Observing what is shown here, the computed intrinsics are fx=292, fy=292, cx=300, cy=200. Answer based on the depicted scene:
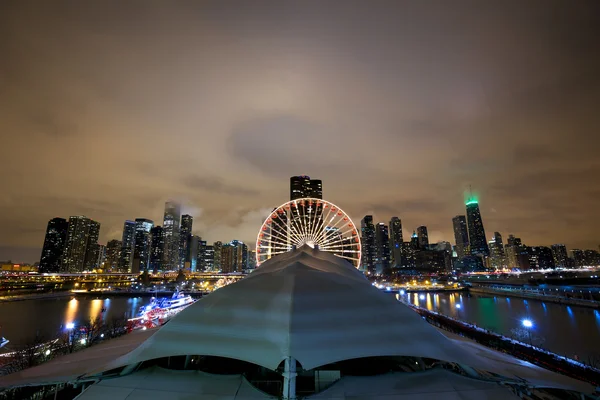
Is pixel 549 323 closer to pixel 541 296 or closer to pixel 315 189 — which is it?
pixel 541 296

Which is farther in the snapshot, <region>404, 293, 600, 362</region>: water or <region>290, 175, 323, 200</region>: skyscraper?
<region>290, 175, 323, 200</region>: skyscraper

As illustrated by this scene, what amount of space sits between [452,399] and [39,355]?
1285 inches

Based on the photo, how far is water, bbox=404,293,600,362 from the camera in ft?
110

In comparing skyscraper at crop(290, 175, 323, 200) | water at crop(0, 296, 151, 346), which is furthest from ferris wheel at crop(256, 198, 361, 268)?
skyscraper at crop(290, 175, 323, 200)

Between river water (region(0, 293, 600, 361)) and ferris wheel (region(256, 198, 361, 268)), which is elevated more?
ferris wheel (region(256, 198, 361, 268))

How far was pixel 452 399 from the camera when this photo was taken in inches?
372

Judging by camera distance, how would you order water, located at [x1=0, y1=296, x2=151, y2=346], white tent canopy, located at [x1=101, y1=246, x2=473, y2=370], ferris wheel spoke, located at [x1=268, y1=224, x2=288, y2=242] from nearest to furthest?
1. white tent canopy, located at [x1=101, y1=246, x2=473, y2=370]
2. water, located at [x1=0, y1=296, x2=151, y2=346]
3. ferris wheel spoke, located at [x1=268, y1=224, x2=288, y2=242]

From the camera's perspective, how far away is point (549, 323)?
4672 cm

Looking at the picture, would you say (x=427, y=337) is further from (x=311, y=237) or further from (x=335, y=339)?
(x=311, y=237)

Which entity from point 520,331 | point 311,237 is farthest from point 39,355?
point 520,331

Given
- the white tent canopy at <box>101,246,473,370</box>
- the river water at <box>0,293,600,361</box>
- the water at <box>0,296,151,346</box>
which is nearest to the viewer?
the white tent canopy at <box>101,246,473,370</box>

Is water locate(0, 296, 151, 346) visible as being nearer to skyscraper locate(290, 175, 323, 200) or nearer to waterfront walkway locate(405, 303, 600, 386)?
waterfront walkway locate(405, 303, 600, 386)

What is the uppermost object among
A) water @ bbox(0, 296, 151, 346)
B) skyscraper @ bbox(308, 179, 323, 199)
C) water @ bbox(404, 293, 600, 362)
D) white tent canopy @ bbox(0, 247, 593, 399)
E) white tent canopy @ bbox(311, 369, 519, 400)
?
skyscraper @ bbox(308, 179, 323, 199)

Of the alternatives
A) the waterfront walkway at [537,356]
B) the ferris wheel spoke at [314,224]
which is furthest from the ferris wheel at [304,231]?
the waterfront walkway at [537,356]
